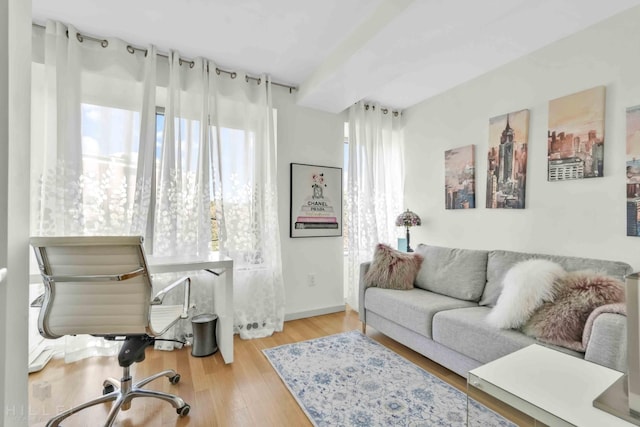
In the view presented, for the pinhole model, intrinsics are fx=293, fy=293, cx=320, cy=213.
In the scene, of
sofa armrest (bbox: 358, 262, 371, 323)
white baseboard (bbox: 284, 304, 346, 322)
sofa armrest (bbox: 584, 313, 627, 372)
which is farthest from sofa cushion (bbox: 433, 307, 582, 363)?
white baseboard (bbox: 284, 304, 346, 322)

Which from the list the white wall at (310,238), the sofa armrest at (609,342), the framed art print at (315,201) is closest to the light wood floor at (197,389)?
the sofa armrest at (609,342)

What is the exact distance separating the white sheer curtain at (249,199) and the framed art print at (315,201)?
284mm

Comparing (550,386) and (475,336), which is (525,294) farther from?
(550,386)

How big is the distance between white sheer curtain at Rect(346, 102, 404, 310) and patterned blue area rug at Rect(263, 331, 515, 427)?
1.09 metres

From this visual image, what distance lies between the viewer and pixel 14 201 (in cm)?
92

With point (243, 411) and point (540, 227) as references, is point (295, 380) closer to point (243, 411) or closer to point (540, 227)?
point (243, 411)

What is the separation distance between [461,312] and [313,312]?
165cm

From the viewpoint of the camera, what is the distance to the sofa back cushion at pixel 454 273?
2.41 m

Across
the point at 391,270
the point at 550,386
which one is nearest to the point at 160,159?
the point at 391,270

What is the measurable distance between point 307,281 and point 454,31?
256 centimetres

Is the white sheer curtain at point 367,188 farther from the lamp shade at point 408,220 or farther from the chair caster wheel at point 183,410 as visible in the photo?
the chair caster wheel at point 183,410

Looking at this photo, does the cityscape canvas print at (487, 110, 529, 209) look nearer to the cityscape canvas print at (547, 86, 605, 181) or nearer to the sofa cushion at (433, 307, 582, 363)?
the cityscape canvas print at (547, 86, 605, 181)

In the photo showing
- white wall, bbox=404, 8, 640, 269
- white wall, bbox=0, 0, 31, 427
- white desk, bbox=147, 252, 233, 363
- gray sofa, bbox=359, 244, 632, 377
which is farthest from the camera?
white desk, bbox=147, 252, 233, 363

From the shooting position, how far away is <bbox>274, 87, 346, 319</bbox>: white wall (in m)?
3.11
